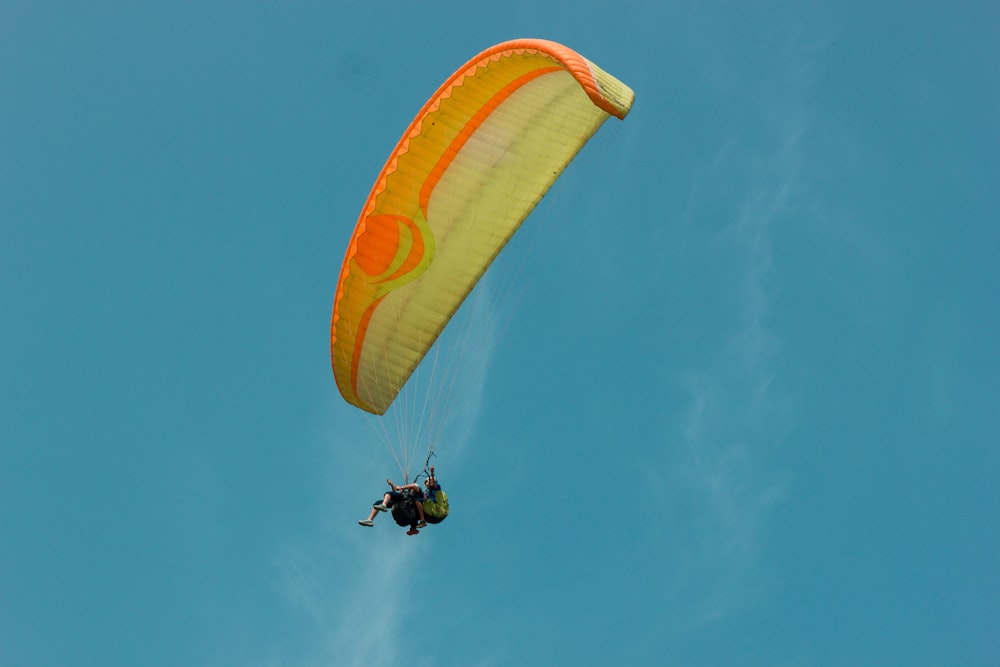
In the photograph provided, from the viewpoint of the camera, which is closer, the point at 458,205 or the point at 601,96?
the point at 601,96

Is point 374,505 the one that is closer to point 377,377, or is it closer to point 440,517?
point 440,517

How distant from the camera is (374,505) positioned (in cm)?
2205

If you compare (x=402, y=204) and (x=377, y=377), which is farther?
(x=377, y=377)

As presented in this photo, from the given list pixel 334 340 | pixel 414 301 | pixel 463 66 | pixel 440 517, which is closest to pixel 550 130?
pixel 463 66

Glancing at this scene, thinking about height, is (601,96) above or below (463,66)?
below

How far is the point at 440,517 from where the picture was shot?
2217 cm

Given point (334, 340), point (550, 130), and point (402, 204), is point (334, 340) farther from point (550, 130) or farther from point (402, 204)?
point (550, 130)

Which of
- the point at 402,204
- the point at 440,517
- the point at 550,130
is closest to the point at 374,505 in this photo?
the point at 440,517

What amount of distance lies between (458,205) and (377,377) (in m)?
3.91

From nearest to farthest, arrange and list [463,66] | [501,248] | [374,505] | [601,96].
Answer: [601,96] → [463,66] → [374,505] → [501,248]

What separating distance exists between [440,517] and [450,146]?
6513 millimetres

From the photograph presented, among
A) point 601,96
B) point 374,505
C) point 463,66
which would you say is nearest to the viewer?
point 601,96

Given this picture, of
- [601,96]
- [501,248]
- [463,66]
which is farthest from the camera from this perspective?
[501,248]

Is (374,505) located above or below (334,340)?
below
